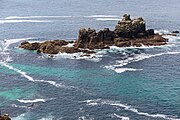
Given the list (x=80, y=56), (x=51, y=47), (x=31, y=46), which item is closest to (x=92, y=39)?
(x=80, y=56)

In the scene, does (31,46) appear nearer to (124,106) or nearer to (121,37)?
(121,37)

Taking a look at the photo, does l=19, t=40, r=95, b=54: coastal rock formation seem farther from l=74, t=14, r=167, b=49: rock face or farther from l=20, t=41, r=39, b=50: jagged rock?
l=74, t=14, r=167, b=49: rock face

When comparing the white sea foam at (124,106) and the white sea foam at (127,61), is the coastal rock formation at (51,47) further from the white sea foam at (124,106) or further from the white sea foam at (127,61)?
the white sea foam at (124,106)

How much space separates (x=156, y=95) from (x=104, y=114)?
66.8ft

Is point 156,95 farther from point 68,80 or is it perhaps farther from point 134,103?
point 68,80

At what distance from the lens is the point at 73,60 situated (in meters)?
156

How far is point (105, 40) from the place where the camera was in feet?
576

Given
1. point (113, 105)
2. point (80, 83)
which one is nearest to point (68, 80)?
point (80, 83)

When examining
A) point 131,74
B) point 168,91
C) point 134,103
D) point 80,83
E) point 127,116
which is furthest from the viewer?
point 131,74

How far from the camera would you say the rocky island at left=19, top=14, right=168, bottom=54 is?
→ 168 meters

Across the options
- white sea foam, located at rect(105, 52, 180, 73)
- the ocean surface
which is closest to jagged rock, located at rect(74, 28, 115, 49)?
the ocean surface

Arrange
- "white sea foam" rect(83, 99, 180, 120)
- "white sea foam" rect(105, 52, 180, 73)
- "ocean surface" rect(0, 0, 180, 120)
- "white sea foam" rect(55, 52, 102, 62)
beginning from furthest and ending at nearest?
"white sea foam" rect(55, 52, 102, 62)
"white sea foam" rect(105, 52, 180, 73)
"ocean surface" rect(0, 0, 180, 120)
"white sea foam" rect(83, 99, 180, 120)

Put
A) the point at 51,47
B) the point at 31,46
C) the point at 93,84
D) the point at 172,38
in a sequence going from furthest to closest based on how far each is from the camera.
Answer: the point at 172,38 → the point at 31,46 → the point at 51,47 → the point at 93,84

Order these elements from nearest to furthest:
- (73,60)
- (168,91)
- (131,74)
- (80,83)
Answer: (168,91) < (80,83) < (131,74) < (73,60)
